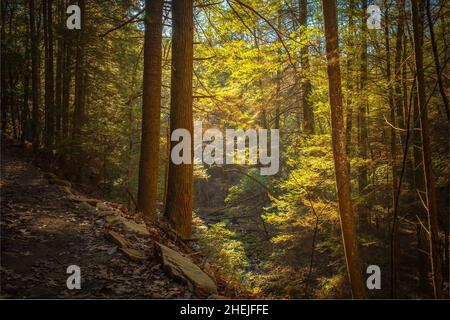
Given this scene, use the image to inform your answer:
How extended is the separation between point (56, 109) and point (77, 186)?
8.20 feet

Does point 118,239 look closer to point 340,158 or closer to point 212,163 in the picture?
point 212,163

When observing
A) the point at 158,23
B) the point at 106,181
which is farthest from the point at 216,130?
the point at 158,23

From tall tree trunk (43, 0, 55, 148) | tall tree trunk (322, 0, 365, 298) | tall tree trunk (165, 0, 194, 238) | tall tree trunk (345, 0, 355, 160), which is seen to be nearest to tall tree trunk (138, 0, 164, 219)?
tall tree trunk (165, 0, 194, 238)

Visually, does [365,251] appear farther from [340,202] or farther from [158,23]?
[158,23]

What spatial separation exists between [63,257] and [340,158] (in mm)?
6007

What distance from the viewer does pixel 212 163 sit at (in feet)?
33.0

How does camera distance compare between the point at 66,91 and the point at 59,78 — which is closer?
the point at 66,91

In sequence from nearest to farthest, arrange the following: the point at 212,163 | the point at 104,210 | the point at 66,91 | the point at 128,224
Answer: the point at 128,224 < the point at 104,210 < the point at 212,163 < the point at 66,91

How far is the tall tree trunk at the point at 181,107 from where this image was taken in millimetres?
7004

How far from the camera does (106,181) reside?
46.9ft

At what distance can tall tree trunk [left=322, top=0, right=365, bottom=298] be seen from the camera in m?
7.57

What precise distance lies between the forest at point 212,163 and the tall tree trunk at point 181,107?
3 centimetres

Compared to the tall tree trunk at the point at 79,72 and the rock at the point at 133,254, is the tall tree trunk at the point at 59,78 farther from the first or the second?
→ the rock at the point at 133,254

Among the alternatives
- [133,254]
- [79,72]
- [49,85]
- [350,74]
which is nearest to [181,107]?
[133,254]
